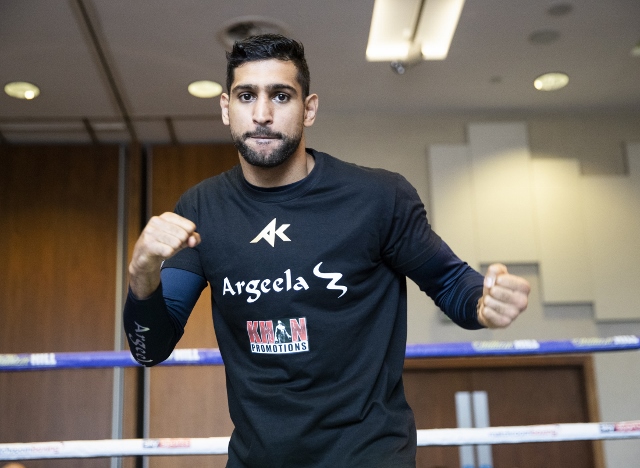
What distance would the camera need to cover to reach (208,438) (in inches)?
74.0

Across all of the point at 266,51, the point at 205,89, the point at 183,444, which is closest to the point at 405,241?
the point at 266,51

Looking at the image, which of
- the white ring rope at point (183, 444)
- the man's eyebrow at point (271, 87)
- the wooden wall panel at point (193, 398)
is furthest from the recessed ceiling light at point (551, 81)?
the man's eyebrow at point (271, 87)

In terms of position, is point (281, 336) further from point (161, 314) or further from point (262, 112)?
point (262, 112)

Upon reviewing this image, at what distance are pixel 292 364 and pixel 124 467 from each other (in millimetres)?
3369

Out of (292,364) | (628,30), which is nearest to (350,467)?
(292,364)

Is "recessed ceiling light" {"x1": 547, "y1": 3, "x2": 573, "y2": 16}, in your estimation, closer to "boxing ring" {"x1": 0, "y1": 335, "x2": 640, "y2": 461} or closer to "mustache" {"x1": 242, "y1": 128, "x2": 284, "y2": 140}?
"boxing ring" {"x1": 0, "y1": 335, "x2": 640, "y2": 461}

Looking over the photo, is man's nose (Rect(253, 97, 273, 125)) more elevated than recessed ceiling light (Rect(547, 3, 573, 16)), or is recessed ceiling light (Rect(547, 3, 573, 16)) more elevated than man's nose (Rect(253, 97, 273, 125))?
recessed ceiling light (Rect(547, 3, 573, 16))

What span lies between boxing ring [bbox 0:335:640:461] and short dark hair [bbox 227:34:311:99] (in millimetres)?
989

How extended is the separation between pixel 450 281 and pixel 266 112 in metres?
0.47

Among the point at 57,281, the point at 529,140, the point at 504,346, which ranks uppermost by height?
the point at 529,140

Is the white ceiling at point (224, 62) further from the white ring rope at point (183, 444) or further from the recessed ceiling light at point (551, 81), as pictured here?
the white ring rope at point (183, 444)

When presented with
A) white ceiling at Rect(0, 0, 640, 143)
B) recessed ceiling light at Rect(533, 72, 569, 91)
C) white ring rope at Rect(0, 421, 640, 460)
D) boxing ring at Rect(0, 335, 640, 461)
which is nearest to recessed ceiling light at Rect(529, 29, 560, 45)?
white ceiling at Rect(0, 0, 640, 143)

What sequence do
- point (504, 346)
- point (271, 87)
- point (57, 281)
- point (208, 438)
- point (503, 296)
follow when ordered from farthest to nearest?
point (57, 281) < point (504, 346) < point (208, 438) < point (271, 87) < point (503, 296)

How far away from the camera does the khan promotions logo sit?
1249 mm
